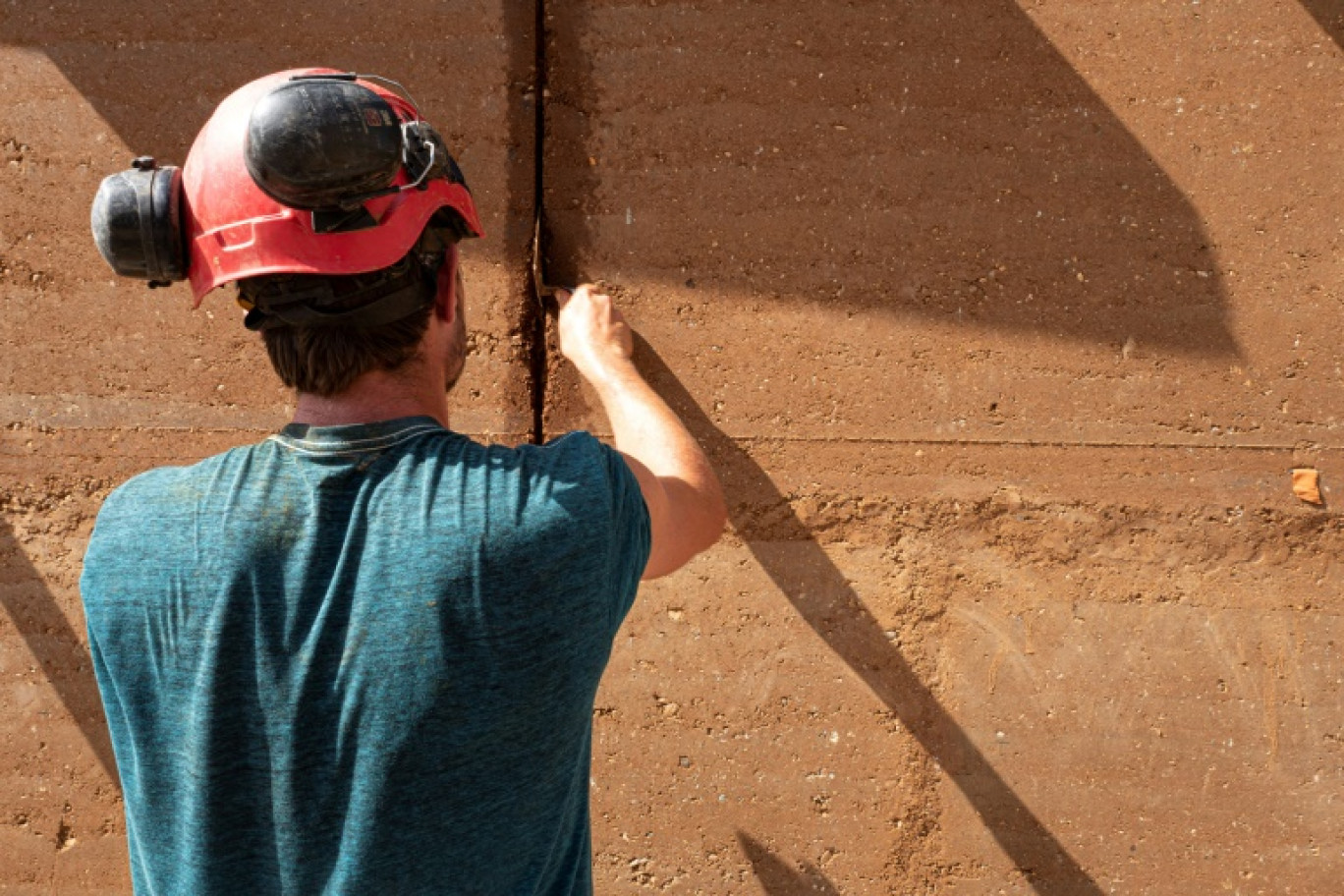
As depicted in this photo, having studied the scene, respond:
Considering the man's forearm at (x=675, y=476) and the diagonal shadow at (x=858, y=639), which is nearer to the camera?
the man's forearm at (x=675, y=476)

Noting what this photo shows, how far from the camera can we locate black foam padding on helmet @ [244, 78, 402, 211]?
1.36 m

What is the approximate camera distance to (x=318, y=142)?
1.36m

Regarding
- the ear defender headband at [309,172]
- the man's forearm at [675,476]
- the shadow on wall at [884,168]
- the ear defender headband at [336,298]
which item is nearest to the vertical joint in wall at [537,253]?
the shadow on wall at [884,168]

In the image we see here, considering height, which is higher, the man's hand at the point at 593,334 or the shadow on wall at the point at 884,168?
the shadow on wall at the point at 884,168

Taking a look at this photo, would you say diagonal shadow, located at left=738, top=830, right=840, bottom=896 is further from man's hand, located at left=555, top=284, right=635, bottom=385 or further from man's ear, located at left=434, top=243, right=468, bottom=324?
man's ear, located at left=434, top=243, right=468, bottom=324

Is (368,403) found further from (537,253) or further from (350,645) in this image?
(537,253)

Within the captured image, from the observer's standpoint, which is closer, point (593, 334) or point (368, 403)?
point (368, 403)

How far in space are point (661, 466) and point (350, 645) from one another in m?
0.61

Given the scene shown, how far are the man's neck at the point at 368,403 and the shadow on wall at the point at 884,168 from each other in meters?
1.17

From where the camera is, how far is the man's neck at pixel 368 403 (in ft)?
4.78

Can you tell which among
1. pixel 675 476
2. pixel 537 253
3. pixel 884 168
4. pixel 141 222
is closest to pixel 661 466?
pixel 675 476

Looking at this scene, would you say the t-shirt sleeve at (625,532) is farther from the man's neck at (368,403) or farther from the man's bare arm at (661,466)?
the man's neck at (368,403)

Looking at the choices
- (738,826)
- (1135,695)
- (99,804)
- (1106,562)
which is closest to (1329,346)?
(1106,562)

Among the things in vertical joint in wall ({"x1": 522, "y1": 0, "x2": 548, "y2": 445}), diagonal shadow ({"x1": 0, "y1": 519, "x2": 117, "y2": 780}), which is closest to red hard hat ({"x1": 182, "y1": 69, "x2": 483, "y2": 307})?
vertical joint in wall ({"x1": 522, "y1": 0, "x2": 548, "y2": 445})
